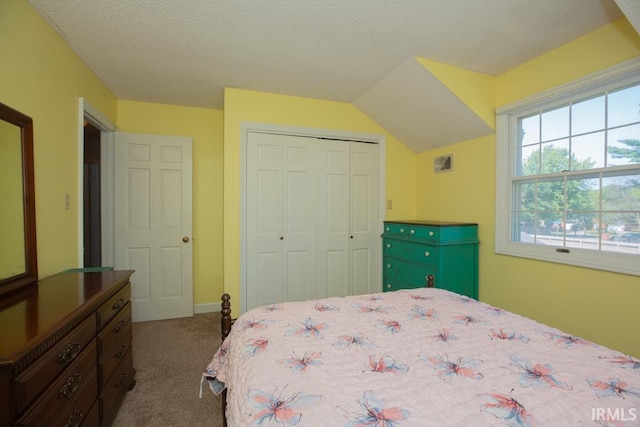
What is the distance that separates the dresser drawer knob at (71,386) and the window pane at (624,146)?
3313mm

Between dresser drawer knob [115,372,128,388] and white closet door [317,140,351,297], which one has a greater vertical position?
white closet door [317,140,351,297]

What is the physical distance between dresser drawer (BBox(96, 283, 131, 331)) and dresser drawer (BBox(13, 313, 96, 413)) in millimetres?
88

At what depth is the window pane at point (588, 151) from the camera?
2.04 metres

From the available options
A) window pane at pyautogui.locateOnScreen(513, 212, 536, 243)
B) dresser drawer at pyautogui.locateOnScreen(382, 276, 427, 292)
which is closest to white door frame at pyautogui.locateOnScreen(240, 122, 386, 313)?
dresser drawer at pyautogui.locateOnScreen(382, 276, 427, 292)

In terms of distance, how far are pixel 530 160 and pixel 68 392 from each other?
3.41m

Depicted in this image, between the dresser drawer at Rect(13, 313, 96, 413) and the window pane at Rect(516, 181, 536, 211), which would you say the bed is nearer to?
the dresser drawer at Rect(13, 313, 96, 413)

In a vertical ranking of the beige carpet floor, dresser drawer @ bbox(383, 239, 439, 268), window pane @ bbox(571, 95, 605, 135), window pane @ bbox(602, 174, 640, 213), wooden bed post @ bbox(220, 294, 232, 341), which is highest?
window pane @ bbox(571, 95, 605, 135)

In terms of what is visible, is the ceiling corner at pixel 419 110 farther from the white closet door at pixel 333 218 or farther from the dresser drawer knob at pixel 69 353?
the dresser drawer knob at pixel 69 353

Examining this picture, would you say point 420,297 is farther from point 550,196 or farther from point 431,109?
point 431,109

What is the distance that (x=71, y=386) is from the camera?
48.5 inches

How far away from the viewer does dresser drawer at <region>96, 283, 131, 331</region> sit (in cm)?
153

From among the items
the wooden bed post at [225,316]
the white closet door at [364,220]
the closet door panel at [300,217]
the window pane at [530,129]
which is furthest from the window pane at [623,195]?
the wooden bed post at [225,316]

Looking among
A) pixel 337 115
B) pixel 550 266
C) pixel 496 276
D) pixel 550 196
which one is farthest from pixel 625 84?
pixel 337 115

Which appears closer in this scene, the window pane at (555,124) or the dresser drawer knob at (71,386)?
the dresser drawer knob at (71,386)
